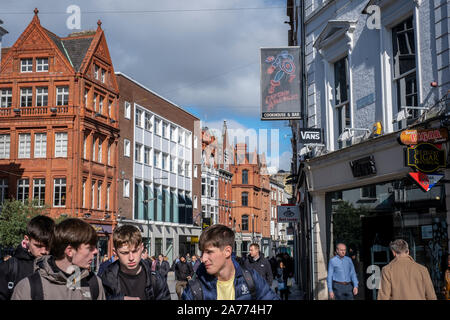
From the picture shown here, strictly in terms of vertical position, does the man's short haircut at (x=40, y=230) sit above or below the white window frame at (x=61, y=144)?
below

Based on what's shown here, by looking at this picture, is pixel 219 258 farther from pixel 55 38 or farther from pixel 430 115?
pixel 55 38

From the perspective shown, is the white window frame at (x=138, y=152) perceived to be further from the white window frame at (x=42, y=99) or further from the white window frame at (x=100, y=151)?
the white window frame at (x=42, y=99)

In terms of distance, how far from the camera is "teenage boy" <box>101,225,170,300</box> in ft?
15.8

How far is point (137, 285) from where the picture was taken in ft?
15.9

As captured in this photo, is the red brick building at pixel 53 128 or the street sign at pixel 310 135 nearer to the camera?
the street sign at pixel 310 135

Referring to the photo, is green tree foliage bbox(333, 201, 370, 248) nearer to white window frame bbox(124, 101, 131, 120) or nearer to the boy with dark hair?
the boy with dark hair

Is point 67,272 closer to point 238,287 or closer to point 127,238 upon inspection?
point 238,287

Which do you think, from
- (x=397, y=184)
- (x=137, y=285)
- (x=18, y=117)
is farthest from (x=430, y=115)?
(x=18, y=117)

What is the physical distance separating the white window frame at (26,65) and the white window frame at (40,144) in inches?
204

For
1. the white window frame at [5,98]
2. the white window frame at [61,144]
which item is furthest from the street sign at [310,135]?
the white window frame at [5,98]

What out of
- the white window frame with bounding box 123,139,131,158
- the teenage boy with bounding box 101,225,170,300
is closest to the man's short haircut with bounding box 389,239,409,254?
the teenage boy with bounding box 101,225,170,300

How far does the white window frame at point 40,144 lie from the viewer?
42250 mm

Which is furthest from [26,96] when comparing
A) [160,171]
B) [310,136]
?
[310,136]

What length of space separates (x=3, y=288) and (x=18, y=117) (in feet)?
132
